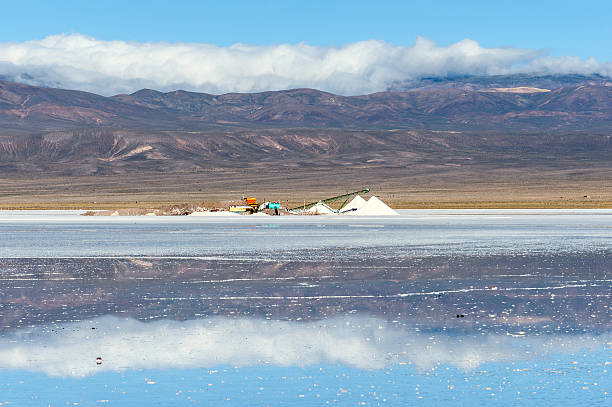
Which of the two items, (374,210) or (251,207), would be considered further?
(251,207)

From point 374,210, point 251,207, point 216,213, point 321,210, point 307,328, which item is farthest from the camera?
point 216,213

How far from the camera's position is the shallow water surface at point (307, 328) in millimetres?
10648

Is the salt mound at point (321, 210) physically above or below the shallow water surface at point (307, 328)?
below

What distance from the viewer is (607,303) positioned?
1708 cm

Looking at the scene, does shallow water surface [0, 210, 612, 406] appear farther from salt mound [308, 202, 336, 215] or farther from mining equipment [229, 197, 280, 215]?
mining equipment [229, 197, 280, 215]

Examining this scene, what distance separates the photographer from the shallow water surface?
34.9 feet

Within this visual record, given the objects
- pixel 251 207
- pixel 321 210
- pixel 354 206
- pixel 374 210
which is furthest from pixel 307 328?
pixel 251 207

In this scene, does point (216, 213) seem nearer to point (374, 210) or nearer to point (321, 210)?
point (321, 210)

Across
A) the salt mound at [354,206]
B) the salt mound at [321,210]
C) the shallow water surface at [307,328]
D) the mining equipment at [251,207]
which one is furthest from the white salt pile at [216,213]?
the shallow water surface at [307,328]

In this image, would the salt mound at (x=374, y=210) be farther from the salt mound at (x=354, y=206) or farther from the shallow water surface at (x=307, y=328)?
the shallow water surface at (x=307, y=328)

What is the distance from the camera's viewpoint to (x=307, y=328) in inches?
575

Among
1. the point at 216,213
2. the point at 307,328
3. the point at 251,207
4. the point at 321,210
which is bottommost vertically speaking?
the point at 216,213

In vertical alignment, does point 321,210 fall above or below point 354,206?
below

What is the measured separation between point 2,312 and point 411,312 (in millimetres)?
7442
